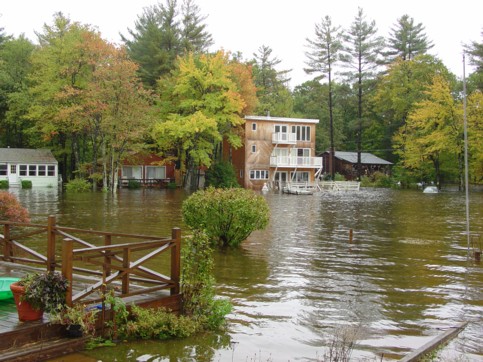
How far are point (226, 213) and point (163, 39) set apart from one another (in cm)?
4949

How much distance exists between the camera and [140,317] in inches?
274

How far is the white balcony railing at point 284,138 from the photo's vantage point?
188 ft

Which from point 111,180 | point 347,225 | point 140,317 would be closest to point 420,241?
point 347,225

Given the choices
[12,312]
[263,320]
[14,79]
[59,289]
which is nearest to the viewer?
[59,289]

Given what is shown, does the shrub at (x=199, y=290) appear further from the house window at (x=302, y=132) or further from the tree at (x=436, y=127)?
the tree at (x=436, y=127)

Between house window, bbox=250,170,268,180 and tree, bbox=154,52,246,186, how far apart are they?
18.2 ft

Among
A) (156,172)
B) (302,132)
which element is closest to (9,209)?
(156,172)

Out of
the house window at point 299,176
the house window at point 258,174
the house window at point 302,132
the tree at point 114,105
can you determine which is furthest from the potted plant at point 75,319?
the house window at point 302,132

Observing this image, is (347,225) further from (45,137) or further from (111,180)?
(45,137)

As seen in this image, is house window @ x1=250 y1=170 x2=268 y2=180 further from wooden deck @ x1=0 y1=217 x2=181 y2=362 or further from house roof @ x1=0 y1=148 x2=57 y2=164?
wooden deck @ x1=0 y1=217 x2=181 y2=362

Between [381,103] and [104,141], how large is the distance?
134ft

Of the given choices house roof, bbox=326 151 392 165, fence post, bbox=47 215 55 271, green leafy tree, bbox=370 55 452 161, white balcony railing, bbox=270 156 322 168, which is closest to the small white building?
white balcony railing, bbox=270 156 322 168

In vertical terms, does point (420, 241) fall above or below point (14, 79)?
below

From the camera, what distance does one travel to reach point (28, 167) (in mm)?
51094
